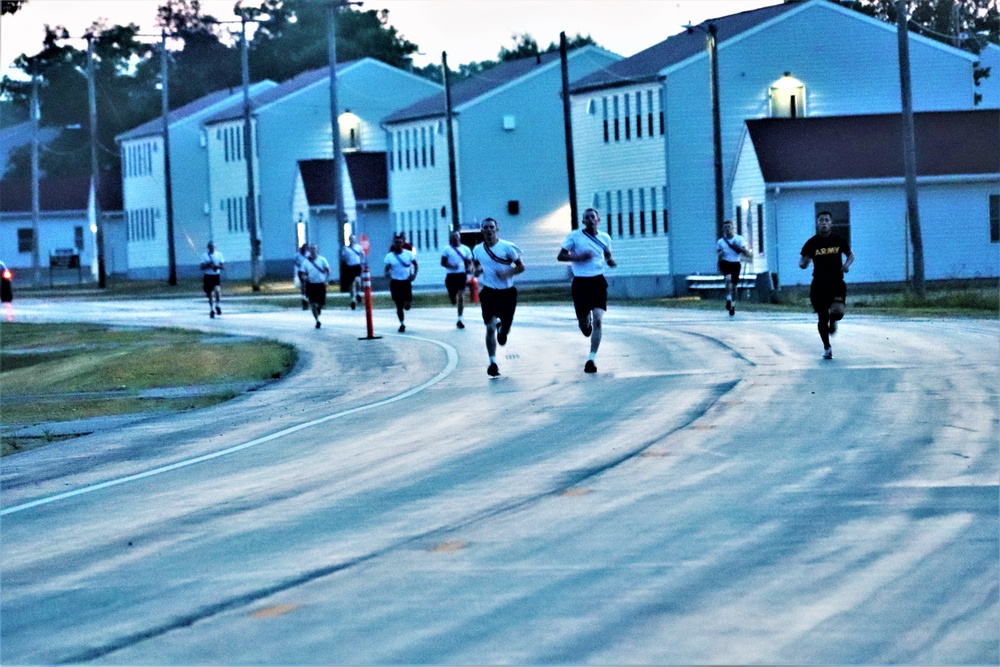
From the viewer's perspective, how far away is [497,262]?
22781 millimetres

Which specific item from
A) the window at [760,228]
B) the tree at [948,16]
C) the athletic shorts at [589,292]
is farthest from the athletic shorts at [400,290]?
the tree at [948,16]

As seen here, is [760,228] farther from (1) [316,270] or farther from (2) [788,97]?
(1) [316,270]

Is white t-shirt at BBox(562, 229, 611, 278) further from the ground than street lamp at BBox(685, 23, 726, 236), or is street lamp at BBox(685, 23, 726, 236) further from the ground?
street lamp at BBox(685, 23, 726, 236)

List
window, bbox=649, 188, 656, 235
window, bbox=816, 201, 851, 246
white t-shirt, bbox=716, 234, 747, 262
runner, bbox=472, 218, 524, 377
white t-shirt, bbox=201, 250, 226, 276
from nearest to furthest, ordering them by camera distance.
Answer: runner, bbox=472, 218, 524, 377, white t-shirt, bbox=716, 234, 747, 262, white t-shirt, bbox=201, 250, 226, 276, window, bbox=816, 201, 851, 246, window, bbox=649, 188, 656, 235

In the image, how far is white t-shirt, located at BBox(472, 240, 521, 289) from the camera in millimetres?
22703

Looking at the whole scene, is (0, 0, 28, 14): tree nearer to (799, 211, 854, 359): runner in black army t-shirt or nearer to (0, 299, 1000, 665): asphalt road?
(0, 299, 1000, 665): asphalt road

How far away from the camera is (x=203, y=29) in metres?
126

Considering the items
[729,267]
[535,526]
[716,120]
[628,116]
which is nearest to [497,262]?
→ [535,526]

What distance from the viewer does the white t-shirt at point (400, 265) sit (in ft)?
112

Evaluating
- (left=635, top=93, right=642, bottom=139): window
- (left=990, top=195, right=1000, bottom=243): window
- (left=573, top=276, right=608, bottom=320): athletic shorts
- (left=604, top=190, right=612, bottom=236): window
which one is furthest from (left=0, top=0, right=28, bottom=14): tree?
(left=990, top=195, right=1000, bottom=243): window

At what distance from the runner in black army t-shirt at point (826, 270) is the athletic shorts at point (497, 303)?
3.54 meters

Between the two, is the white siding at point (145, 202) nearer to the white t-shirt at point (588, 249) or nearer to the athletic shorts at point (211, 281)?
the athletic shorts at point (211, 281)

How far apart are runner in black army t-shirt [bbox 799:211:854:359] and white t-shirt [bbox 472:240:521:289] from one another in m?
3.48

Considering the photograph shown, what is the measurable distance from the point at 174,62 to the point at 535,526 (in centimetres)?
11968
